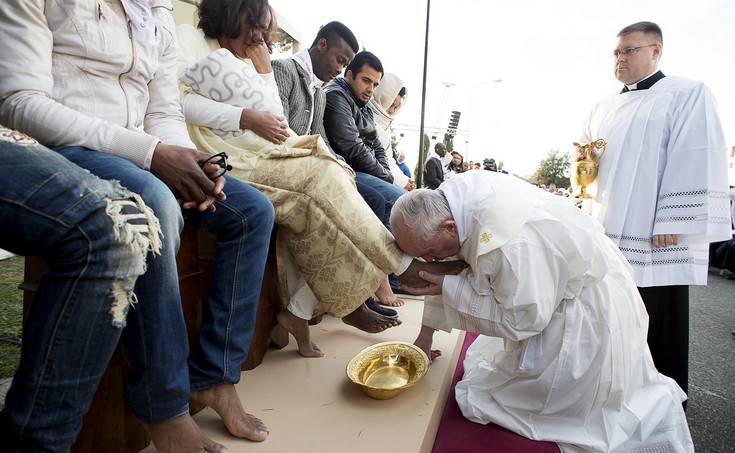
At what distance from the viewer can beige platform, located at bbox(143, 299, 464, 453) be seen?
159 cm

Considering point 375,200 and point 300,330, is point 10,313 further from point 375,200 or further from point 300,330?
point 375,200

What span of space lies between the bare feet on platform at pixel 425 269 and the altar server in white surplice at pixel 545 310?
0.19ft

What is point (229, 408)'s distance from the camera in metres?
1.53

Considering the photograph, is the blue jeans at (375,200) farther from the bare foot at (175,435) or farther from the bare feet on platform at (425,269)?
the bare foot at (175,435)

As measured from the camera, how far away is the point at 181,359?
1250mm

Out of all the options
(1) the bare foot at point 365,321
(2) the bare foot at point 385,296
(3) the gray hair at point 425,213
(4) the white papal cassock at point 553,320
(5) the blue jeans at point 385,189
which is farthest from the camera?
(5) the blue jeans at point 385,189

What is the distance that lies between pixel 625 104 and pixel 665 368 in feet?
5.97

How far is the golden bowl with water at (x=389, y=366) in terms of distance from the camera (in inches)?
79.4

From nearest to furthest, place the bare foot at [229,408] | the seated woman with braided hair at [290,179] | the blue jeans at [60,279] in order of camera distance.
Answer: the blue jeans at [60,279]
the bare foot at [229,408]
the seated woman with braided hair at [290,179]

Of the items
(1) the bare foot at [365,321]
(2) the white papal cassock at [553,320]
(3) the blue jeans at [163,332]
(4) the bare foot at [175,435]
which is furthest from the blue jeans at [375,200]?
(4) the bare foot at [175,435]

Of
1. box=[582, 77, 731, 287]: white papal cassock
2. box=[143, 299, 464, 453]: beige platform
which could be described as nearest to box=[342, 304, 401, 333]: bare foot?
box=[143, 299, 464, 453]: beige platform

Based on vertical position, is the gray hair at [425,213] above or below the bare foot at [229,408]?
above

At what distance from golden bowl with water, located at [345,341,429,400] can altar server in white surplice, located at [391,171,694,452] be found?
1.03 feet

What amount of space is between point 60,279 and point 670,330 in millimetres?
3188
